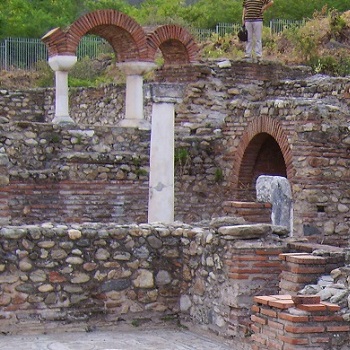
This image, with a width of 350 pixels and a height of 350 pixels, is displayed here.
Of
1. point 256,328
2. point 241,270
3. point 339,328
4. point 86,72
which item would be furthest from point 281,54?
point 339,328

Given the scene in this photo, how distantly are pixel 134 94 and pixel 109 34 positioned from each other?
1.29m

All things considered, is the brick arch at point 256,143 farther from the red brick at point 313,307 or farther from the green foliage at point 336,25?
the green foliage at point 336,25

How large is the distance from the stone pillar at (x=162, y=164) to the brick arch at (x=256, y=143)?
1583 mm

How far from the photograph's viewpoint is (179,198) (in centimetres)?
1460

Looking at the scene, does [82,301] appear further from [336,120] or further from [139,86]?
[139,86]

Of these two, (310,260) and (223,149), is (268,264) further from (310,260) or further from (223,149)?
(223,149)

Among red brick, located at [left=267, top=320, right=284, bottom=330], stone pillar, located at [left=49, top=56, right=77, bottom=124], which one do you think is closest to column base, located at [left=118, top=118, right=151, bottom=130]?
stone pillar, located at [left=49, top=56, right=77, bottom=124]

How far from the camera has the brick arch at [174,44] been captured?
16.6m

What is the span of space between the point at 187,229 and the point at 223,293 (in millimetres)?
903

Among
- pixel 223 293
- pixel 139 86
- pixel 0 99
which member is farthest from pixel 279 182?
pixel 0 99

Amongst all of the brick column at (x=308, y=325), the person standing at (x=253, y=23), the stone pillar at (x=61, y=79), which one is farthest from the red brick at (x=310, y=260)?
the person standing at (x=253, y=23)

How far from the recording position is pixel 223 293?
795 centimetres

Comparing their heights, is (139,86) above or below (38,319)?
above

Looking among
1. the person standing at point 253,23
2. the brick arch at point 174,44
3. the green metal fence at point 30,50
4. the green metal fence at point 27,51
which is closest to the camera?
the brick arch at point 174,44
